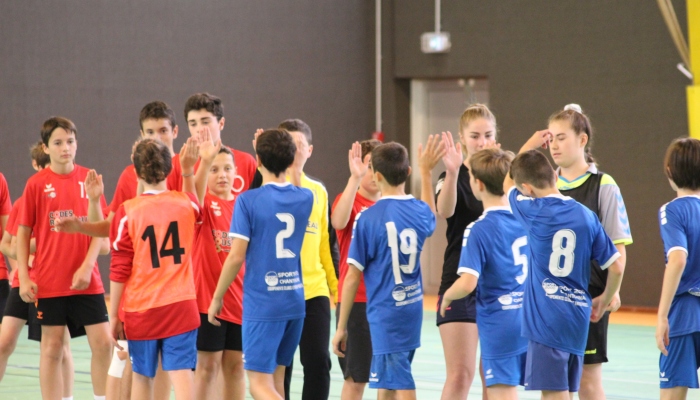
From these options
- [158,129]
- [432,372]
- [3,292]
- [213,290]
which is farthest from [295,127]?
[432,372]

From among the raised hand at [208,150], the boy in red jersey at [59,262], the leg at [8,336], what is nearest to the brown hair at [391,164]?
the raised hand at [208,150]

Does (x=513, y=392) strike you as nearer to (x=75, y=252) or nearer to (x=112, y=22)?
(x=75, y=252)

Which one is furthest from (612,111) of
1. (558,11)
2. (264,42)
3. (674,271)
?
(674,271)

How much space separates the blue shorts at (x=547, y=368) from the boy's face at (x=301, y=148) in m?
1.59

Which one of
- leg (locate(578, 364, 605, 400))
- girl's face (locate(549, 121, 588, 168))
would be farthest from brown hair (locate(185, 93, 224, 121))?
leg (locate(578, 364, 605, 400))

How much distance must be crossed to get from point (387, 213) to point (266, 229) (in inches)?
23.0

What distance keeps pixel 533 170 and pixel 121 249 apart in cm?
200

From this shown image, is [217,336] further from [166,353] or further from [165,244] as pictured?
[165,244]

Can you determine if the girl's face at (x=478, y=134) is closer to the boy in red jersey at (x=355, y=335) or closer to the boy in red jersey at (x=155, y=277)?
the boy in red jersey at (x=355, y=335)

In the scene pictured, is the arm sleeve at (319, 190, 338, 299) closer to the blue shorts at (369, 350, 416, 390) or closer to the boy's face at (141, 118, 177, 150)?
the blue shorts at (369, 350, 416, 390)

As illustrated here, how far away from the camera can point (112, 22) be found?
11.8 metres

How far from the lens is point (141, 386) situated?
4688 millimetres

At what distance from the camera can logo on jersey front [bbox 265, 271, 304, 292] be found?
4539 millimetres

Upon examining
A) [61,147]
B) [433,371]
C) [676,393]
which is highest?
[61,147]
